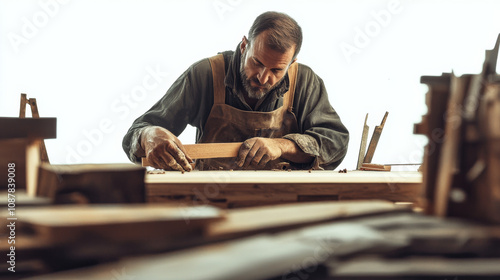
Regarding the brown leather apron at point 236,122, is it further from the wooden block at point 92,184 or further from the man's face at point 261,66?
the wooden block at point 92,184

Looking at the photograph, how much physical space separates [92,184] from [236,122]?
3113 mm

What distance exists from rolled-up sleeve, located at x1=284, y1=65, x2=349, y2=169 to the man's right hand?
3.92 feet

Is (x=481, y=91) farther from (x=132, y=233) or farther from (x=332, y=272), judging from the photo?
(x=132, y=233)

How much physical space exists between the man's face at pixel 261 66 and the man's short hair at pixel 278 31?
47 mm

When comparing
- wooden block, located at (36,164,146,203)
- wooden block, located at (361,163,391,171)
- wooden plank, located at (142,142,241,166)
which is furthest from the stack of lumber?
wooden block, located at (361,163,391,171)

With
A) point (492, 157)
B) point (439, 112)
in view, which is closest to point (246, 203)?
point (439, 112)

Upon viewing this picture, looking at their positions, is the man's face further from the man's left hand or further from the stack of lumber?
the stack of lumber

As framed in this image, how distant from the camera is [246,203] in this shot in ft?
7.06

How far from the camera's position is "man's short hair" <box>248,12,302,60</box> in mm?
3818

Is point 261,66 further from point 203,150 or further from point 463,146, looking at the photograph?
point 463,146

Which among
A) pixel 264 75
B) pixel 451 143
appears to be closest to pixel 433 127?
pixel 451 143

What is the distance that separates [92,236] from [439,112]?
997 millimetres

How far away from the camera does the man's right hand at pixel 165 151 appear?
3.07 meters

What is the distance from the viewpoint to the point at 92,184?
4.12 feet
